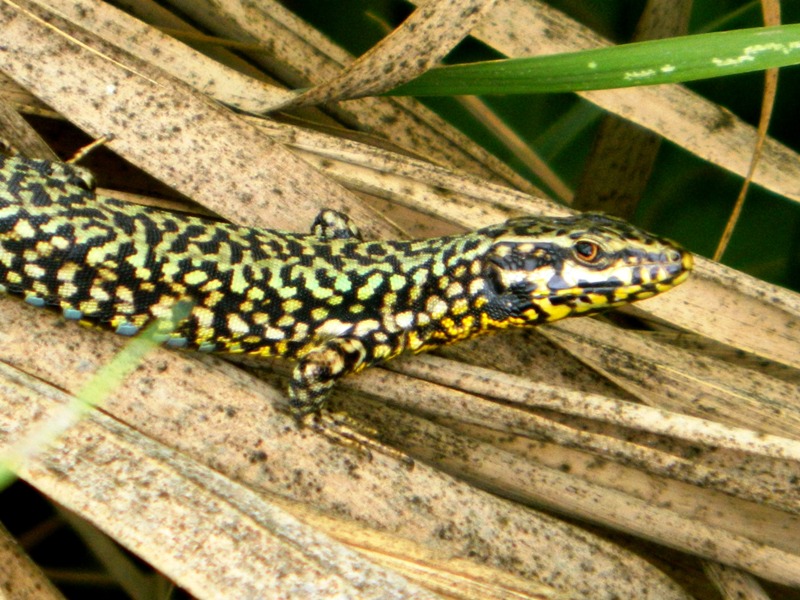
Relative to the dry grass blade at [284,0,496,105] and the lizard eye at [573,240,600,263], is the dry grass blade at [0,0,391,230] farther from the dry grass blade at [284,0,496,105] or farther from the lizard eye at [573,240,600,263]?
the lizard eye at [573,240,600,263]

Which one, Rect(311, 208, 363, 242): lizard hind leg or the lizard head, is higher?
the lizard head

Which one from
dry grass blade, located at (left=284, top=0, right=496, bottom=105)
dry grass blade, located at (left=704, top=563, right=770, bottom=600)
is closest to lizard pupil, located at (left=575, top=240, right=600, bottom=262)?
dry grass blade, located at (left=284, top=0, right=496, bottom=105)

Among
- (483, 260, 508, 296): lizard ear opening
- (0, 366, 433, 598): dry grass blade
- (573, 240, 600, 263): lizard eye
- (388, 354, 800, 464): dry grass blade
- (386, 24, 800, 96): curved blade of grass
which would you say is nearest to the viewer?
(0, 366, 433, 598): dry grass blade

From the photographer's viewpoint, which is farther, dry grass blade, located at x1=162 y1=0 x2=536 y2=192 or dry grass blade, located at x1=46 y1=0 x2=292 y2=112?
dry grass blade, located at x1=162 y1=0 x2=536 y2=192

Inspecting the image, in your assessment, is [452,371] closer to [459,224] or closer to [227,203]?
[459,224]

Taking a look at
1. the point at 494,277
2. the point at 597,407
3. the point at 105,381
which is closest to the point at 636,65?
the point at 494,277

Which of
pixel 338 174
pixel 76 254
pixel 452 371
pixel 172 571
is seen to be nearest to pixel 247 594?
pixel 172 571

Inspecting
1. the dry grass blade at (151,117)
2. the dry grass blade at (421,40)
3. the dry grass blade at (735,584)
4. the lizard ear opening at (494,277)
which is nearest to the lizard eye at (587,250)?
the lizard ear opening at (494,277)

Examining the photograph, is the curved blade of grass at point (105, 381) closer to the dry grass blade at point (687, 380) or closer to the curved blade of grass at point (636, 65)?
the curved blade of grass at point (636, 65)
